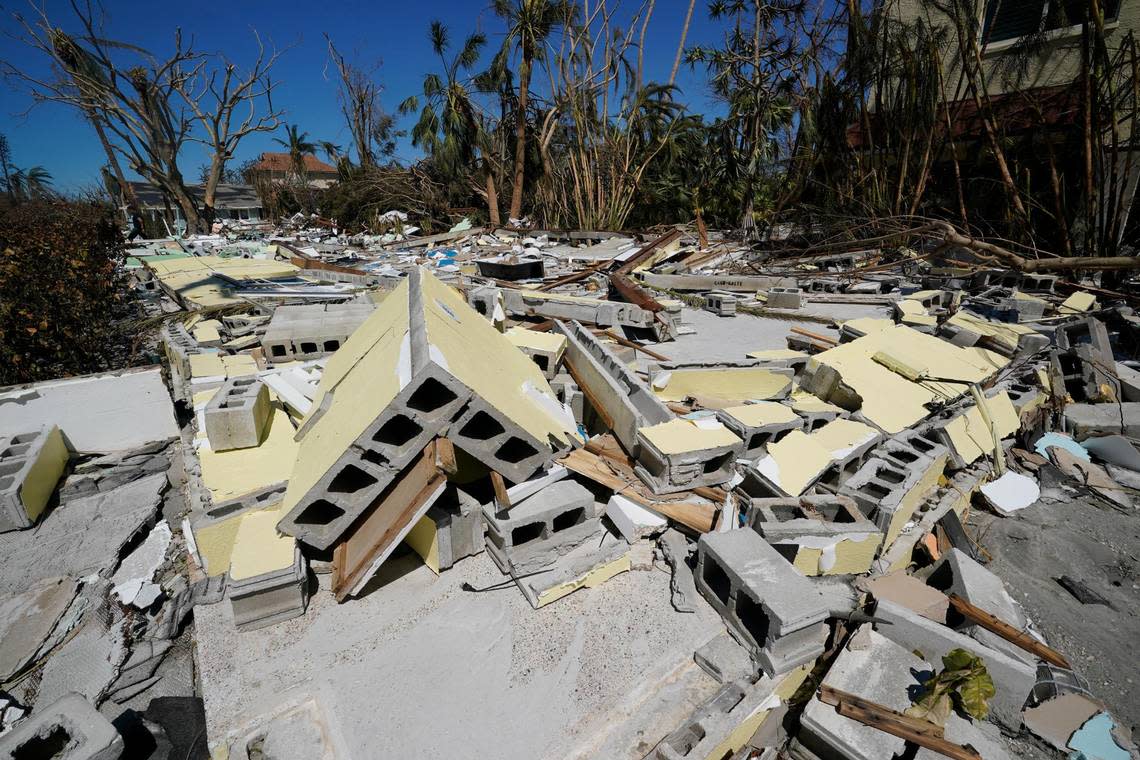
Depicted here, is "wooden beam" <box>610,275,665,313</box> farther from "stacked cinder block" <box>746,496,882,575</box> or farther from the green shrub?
the green shrub

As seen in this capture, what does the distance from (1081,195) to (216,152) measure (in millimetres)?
28214

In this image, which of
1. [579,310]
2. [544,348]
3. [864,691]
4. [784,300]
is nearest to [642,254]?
[784,300]

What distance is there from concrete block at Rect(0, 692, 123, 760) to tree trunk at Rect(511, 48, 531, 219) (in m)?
18.9

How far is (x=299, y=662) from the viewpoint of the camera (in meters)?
2.51

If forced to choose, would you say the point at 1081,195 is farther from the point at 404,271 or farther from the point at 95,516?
the point at 95,516

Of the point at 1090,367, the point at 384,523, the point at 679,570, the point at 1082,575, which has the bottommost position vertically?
the point at 1082,575

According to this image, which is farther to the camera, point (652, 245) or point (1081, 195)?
point (652, 245)

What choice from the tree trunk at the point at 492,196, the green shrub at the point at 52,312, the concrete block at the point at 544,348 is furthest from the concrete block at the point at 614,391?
the tree trunk at the point at 492,196

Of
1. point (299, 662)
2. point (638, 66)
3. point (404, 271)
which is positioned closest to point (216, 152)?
point (404, 271)

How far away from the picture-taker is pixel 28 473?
12.5 feet

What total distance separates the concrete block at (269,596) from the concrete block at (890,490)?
3388 millimetres

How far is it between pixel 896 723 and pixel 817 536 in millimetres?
958

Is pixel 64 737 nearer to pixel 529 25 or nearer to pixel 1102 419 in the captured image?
pixel 1102 419

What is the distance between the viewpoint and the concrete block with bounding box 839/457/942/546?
320 cm
